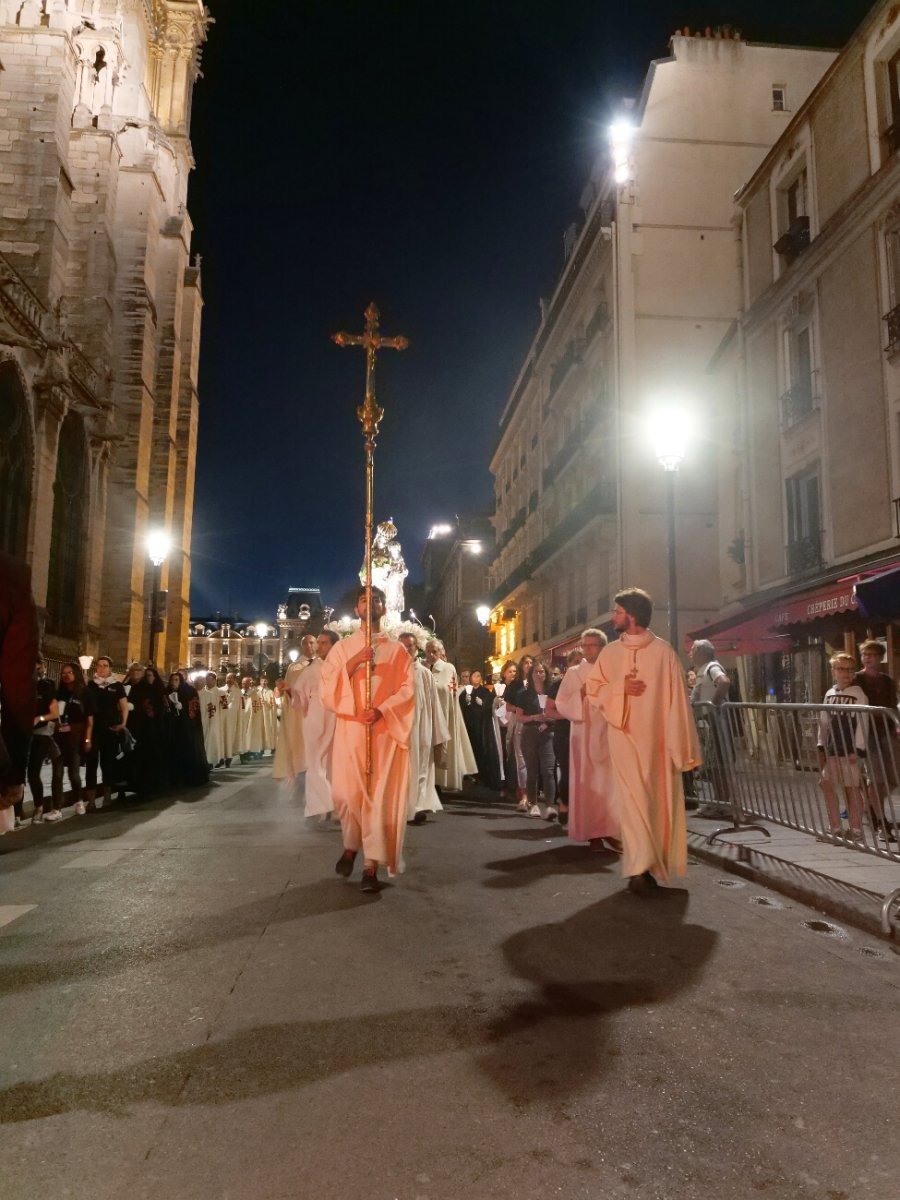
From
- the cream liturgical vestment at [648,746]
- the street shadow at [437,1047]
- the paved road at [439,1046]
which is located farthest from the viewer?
the cream liturgical vestment at [648,746]

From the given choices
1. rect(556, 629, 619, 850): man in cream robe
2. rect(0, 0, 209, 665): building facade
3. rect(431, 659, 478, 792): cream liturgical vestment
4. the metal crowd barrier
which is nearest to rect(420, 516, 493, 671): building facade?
rect(0, 0, 209, 665): building facade

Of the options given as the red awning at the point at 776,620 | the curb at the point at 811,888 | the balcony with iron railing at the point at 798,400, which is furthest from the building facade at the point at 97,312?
the curb at the point at 811,888

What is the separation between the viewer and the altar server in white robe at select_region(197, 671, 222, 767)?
18.3m

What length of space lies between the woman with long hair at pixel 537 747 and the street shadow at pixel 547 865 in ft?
8.56

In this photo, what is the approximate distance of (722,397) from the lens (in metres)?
23.2

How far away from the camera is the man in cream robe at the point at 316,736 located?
8758mm

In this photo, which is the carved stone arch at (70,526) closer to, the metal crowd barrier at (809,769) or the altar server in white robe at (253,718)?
the altar server in white robe at (253,718)

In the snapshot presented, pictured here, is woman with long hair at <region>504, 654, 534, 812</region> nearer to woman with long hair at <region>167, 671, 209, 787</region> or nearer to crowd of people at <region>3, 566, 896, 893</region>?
crowd of people at <region>3, 566, 896, 893</region>

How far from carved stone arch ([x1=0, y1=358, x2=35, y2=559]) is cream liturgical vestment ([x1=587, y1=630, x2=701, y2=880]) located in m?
19.8

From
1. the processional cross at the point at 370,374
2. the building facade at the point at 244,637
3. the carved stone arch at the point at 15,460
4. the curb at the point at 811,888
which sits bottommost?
the curb at the point at 811,888

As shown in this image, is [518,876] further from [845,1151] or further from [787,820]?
[845,1151]

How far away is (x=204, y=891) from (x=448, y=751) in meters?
7.62

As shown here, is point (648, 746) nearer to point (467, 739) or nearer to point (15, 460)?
point (467, 739)

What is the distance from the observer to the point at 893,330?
15555 mm
